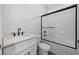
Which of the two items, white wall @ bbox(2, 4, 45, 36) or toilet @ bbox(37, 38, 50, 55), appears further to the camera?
toilet @ bbox(37, 38, 50, 55)

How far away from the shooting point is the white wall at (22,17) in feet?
1.61

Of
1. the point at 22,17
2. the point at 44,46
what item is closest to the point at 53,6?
the point at 22,17

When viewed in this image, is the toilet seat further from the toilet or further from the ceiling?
the ceiling

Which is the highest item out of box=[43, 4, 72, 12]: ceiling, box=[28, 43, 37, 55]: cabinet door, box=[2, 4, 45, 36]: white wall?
box=[43, 4, 72, 12]: ceiling

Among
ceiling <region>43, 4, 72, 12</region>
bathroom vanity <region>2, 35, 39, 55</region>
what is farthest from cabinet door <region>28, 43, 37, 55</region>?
ceiling <region>43, 4, 72, 12</region>

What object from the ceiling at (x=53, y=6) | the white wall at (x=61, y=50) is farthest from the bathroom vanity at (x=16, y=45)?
the ceiling at (x=53, y=6)

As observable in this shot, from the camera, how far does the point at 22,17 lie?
1.81ft

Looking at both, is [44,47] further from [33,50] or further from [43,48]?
[33,50]

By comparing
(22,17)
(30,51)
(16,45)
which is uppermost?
(22,17)

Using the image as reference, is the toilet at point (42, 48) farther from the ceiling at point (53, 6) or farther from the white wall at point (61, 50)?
the ceiling at point (53, 6)

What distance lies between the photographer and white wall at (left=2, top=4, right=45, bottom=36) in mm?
491

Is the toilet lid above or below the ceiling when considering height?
below

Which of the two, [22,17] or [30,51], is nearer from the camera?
[22,17]
